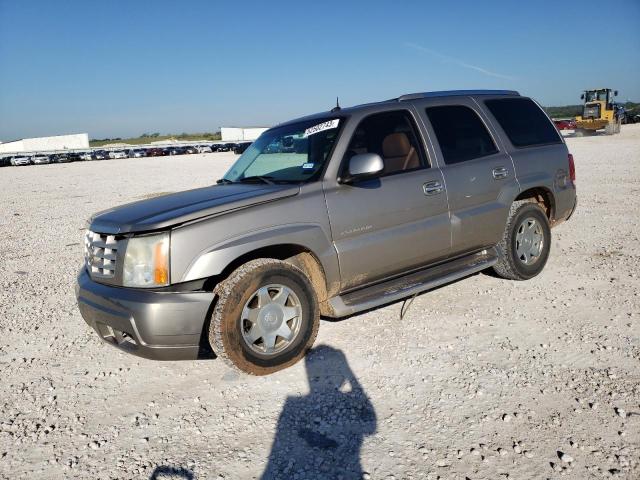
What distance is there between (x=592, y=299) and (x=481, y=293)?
3.23 ft

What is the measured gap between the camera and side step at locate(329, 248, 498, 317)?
3.65 m

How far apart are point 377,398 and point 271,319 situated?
92 centimetres

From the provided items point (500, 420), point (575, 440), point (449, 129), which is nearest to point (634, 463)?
point (575, 440)

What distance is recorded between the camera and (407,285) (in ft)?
13.0

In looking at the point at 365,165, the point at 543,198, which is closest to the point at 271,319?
the point at 365,165

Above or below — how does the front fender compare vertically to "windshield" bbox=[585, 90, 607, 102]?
below

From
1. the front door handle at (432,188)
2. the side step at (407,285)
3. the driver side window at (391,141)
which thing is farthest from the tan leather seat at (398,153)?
the side step at (407,285)

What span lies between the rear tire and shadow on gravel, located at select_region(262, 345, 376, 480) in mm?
2334

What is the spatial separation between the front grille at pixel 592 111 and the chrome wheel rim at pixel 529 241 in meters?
35.9

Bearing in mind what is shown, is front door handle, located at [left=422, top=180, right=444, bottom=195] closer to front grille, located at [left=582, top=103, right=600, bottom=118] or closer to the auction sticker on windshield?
the auction sticker on windshield

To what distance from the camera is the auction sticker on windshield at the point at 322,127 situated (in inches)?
158

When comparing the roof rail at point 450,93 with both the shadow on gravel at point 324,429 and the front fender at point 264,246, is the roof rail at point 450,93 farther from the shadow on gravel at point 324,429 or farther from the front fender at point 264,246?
the shadow on gravel at point 324,429

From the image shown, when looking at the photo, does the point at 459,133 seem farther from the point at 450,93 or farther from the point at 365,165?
the point at 365,165

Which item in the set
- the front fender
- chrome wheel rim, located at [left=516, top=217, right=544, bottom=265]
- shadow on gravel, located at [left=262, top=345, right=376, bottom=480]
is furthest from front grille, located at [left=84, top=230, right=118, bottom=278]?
chrome wheel rim, located at [left=516, top=217, right=544, bottom=265]
